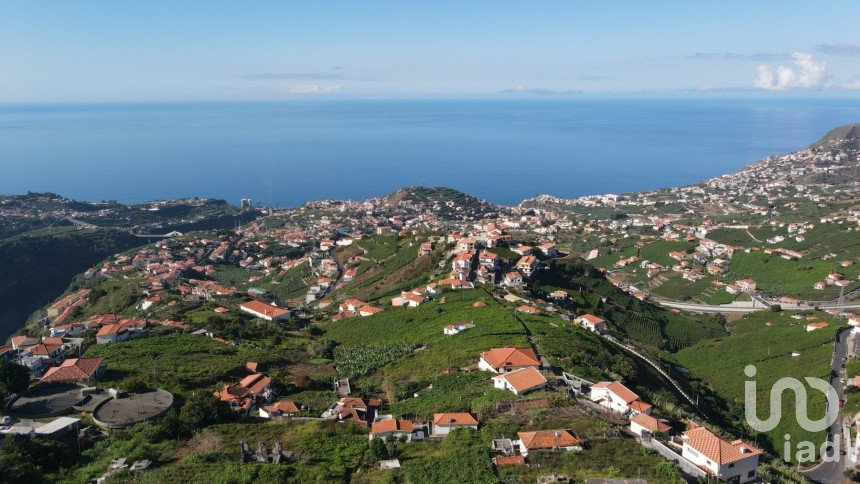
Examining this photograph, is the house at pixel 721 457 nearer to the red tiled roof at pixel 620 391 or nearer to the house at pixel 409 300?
the red tiled roof at pixel 620 391

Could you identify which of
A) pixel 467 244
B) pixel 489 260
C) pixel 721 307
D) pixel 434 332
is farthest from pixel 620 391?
pixel 721 307

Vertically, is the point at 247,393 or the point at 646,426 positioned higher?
the point at 646,426

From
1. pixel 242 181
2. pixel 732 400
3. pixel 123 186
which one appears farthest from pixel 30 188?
pixel 732 400

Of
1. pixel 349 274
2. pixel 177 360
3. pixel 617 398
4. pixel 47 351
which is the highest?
pixel 617 398

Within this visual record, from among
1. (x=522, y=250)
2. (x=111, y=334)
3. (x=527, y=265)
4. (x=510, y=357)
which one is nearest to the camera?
(x=510, y=357)

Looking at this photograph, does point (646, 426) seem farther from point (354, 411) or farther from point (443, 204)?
point (443, 204)

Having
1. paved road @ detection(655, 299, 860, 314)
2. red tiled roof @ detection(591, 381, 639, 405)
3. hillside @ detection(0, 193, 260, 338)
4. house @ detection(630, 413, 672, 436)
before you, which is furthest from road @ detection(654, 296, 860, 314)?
hillside @ detection(0, 193, 260, 338)

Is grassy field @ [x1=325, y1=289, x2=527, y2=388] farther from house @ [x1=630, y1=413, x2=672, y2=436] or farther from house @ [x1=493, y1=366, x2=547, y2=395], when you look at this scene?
house @ [x1=630, y1=413, x2=672, y2=436]
